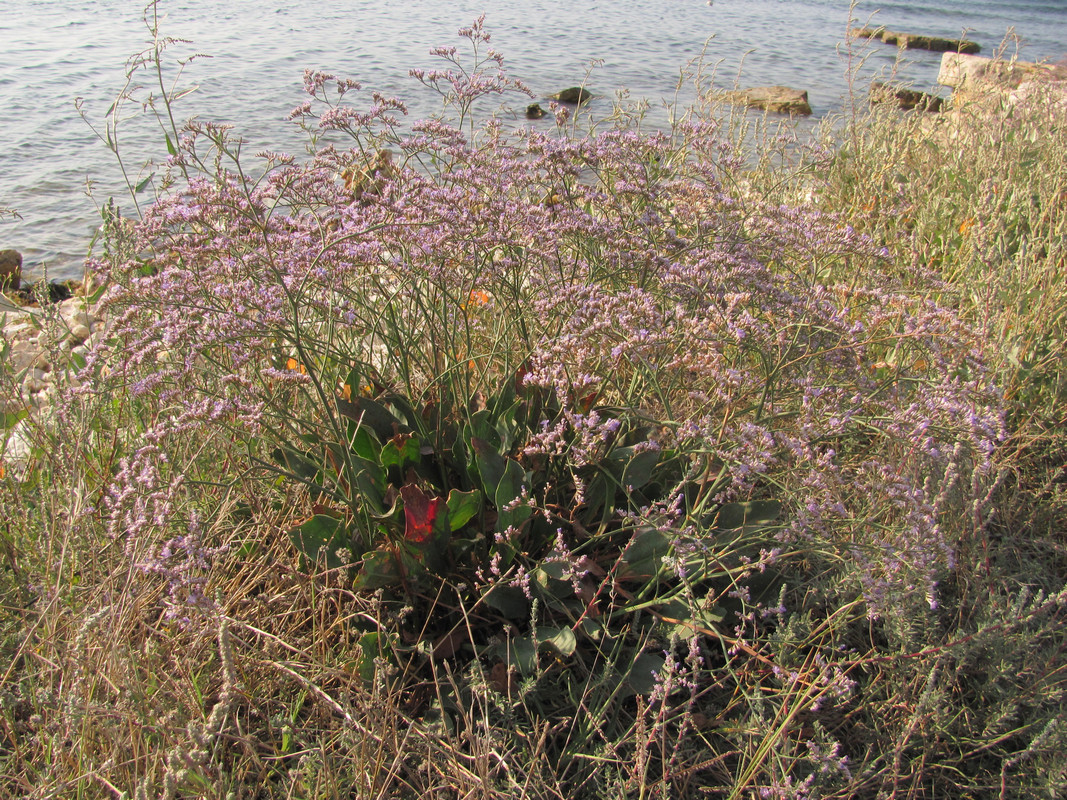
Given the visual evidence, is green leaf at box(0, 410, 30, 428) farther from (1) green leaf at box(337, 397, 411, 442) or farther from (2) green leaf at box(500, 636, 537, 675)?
(2) green leaf at box(500, 636, 537, 675)

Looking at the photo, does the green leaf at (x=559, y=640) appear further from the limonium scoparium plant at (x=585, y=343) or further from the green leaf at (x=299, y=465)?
the green leaf at (x=299, y=465)

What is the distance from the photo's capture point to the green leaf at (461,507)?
231 cm

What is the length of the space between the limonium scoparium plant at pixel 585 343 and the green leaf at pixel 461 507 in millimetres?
223

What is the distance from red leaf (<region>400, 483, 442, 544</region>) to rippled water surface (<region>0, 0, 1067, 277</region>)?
11.0ft

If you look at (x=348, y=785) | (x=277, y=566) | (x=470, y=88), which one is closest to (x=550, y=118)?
(x=470, y=88)

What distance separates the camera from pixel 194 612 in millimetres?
2088

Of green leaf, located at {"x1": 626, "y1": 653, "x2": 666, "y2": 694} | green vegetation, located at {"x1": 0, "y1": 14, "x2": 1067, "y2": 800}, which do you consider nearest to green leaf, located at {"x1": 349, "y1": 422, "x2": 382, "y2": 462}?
green vegetation, located at {"x1": 0, "y1": 14, "x2": 1067, "y2": 800}

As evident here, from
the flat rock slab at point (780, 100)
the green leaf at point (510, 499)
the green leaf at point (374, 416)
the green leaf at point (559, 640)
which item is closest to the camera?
the green leaf at point (559, 640)

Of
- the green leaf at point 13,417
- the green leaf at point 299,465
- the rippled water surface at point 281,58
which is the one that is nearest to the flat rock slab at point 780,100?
the rippled water surface at point 281,58

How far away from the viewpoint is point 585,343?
85.0 inches

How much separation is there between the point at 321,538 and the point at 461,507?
464 mm

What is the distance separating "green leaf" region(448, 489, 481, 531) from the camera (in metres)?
2.31

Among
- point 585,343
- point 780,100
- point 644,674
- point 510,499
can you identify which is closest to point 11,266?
point 510,499

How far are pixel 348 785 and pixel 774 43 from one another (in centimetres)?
2051
